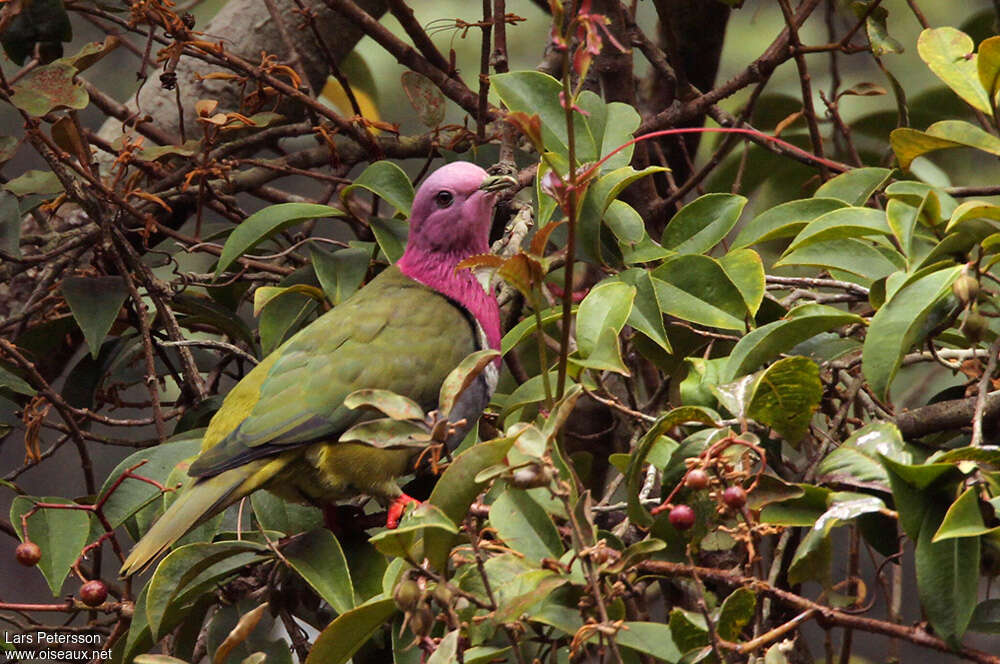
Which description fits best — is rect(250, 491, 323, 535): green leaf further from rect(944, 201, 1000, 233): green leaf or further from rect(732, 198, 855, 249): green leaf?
rect(944, 201, 1000, 233): green leaf

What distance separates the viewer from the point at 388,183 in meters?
2.07

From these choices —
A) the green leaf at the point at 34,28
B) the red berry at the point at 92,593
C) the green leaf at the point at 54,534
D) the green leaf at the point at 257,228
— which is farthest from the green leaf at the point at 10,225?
A: the red berry at the point at 92,593

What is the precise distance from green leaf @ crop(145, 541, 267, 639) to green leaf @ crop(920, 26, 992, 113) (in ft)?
3.83

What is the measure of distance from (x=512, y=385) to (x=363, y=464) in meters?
0.46

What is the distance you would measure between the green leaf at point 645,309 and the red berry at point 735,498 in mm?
390

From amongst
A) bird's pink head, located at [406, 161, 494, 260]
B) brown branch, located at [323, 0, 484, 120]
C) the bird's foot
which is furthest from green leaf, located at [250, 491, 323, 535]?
brown branch, located at [323, 0, 484, 120]

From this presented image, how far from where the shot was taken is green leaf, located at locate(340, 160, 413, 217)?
205cm

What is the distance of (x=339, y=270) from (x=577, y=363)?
730 mm

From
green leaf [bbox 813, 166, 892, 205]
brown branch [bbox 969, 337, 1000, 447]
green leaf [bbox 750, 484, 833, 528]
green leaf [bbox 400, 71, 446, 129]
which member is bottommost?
green leaf [bbox 750, 484, 833, 528]

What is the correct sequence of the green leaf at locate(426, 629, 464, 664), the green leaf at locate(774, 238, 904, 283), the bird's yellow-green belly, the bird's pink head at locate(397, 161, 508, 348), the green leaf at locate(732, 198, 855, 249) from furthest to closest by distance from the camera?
1. the bird's pink head at locate(397, 161, 508, 348)
2. the bird's yellow-green belly
3. the green leaf at locate(732, 198, 855, 249)
4. the green leaf at locate(774, 238, 904, 283)
5. the green leaf at locate(426, 629, 464, 664)

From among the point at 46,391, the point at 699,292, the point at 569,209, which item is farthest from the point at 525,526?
the point at 46,391

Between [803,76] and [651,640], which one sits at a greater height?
[803,76]

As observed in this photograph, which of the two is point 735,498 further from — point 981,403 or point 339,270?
point 339,270

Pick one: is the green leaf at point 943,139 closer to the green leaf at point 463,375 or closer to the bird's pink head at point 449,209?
the green leaf at point 463,375
